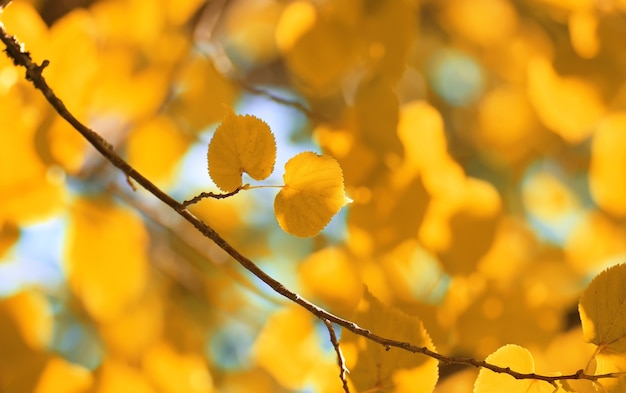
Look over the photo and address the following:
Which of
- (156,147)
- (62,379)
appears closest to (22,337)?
(62,379)

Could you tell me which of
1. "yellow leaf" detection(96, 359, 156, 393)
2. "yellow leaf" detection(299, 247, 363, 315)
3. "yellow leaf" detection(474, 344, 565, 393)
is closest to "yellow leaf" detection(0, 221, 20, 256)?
"yellow leaf" detection(96, 359, 156, 393)

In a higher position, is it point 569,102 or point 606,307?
point 569,102

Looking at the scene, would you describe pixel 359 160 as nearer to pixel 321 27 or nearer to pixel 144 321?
pixel 321 27

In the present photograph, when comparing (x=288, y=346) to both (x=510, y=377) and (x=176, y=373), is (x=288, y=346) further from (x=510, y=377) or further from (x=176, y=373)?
(x=510, y=377)

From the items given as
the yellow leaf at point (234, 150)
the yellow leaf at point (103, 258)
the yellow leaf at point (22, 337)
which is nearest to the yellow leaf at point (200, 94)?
the yellow leaf at point (103, 258)

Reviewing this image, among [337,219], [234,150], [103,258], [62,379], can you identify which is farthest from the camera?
[337,219]

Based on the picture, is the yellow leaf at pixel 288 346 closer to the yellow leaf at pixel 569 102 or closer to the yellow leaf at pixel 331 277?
the yellow leaf at pixel 331 277
